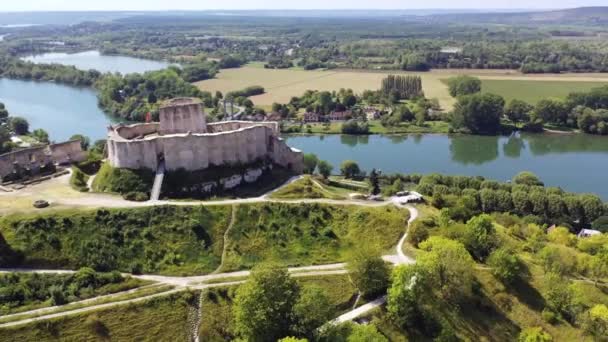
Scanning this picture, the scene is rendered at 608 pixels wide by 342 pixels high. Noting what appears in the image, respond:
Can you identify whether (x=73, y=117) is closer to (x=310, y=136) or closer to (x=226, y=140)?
(x=310, y=136)

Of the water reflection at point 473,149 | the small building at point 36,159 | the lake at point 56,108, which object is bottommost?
the water reflection at point 473,149

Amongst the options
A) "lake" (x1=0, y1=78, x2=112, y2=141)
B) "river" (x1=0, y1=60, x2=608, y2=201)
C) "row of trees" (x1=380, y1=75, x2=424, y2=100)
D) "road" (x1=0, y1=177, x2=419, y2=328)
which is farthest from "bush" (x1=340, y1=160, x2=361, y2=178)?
"row of trees" (x1=380, y1=75, x2=424, y2=100)

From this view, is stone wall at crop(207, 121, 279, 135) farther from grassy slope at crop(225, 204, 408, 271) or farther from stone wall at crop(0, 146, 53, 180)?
stone wall at crop(0, 146, 53, 180)

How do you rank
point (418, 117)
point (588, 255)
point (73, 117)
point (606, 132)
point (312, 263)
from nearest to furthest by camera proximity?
point (312, 263) → point (588, 255) → point (606, 132) → point (418, 117) → point (73, 117)

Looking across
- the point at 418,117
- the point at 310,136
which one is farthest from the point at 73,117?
the point at 418,117

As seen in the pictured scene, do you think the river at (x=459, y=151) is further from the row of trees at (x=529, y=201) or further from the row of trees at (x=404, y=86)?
the row of trees at (x=404, y=86)

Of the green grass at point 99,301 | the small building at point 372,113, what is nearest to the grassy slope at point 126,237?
the green grass at point 99,301

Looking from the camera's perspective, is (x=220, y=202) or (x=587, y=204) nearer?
(x=220, y=202)
